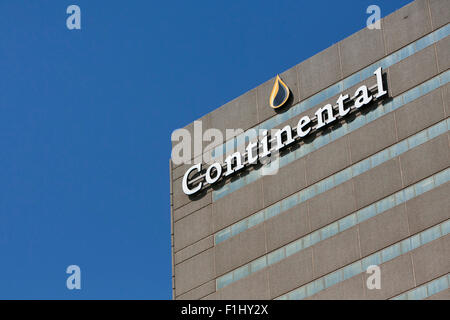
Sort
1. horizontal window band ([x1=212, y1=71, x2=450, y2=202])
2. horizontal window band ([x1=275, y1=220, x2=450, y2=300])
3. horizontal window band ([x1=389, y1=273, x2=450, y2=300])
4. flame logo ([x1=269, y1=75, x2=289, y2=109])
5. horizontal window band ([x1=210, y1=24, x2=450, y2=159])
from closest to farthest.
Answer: horizontal window band ([x1=389, y1=273, x2=450, y2=300]), horizontal window band ([x1=275, y1=220, x2=450, y2=300]), horizontal window band ([x1=212, y1=71, x2=450, y2=202]), horizontal window band ([x1=210, y1=24, x2=450, y2=159]), flame logo ([x1=269, y1=75, x2=289, y2=109])

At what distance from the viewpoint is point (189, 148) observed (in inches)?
3214

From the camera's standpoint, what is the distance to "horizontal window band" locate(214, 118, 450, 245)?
66.1 metres

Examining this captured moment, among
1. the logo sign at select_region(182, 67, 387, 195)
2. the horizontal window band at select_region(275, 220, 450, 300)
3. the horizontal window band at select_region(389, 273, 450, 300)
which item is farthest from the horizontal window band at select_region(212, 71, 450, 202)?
the horizontal window band at select_region(389, 273, 450, 300)

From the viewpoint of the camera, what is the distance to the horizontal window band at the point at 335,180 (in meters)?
66.1

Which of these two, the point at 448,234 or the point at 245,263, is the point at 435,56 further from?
the point at 245,263

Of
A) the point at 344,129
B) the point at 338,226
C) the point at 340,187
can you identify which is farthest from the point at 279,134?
the point at 338,226

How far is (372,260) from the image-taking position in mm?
65688

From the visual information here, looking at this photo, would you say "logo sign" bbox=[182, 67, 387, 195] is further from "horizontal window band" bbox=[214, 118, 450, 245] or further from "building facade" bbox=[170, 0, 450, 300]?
"horizontal window band" bbox=[214, 118, 450, 245]

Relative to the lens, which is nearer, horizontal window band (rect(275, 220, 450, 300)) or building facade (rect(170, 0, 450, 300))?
horizontal window band (rect(275, 220, 450, 300))

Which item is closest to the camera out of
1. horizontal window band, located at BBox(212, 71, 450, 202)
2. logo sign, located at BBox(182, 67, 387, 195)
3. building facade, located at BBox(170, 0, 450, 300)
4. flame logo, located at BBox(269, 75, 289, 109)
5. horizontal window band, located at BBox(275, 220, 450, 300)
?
horizontal window band, located at BBox(275, 220, 450, 300)

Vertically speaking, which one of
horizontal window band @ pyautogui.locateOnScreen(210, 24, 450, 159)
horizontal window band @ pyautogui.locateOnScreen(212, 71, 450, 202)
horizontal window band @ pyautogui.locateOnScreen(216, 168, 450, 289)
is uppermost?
horizontal window band @ pyautogui.locateOnScreen(210, 24, 450, 159)

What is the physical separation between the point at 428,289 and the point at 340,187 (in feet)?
32.7

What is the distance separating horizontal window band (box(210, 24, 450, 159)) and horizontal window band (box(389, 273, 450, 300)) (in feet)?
50.7

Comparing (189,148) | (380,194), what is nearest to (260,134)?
(189,148)
